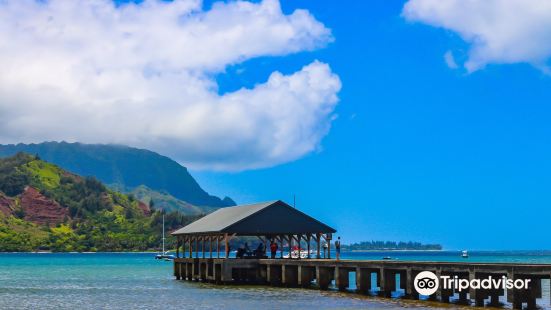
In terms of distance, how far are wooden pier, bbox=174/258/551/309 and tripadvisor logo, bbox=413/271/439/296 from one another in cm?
28

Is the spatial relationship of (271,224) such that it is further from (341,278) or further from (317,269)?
(341,278)

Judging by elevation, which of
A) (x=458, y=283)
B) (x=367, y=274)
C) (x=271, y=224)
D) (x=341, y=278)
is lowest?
(x=341, y=278)

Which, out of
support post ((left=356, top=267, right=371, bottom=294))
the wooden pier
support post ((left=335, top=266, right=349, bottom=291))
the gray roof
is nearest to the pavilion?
the gray roof

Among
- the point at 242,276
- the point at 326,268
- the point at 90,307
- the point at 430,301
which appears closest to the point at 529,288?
the point at 430,301

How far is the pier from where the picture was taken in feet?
134

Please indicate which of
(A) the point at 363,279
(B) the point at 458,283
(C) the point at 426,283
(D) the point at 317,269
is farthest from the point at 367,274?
(B) the point at 458,283

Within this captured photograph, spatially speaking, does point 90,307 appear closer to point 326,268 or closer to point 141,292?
point 141,292

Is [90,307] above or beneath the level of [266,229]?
beneath

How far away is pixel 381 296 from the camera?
168 feet

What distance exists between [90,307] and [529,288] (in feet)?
78.2

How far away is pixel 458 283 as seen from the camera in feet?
145

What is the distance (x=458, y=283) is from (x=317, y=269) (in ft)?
51.1

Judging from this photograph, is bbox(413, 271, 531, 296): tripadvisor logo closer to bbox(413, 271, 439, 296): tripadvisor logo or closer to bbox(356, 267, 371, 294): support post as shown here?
bbox(413, 271, 439, 296): tripadvisor logo

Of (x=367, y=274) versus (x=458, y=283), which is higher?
(x=367, y=274)
